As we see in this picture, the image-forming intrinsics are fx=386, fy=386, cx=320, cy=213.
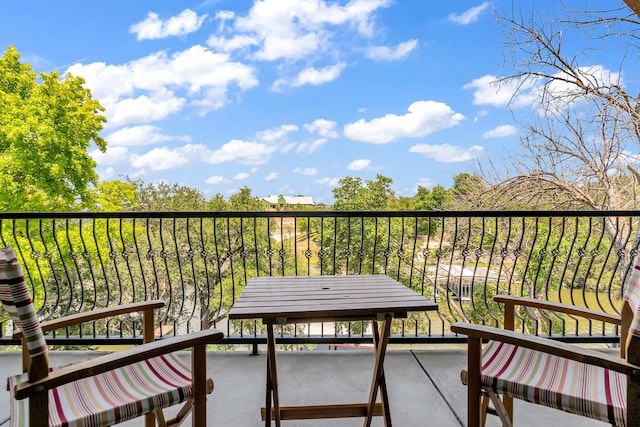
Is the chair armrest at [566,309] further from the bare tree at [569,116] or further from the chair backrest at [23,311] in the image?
the bare tree at [569,116]

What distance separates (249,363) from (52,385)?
185 cm

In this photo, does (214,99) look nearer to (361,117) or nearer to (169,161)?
(169,161)

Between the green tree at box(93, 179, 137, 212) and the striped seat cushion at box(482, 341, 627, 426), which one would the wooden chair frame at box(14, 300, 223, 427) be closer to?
the striped seat cushion at box(482, 341, 627, 426)

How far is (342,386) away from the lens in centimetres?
250

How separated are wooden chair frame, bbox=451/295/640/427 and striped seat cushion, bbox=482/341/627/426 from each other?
0.06m

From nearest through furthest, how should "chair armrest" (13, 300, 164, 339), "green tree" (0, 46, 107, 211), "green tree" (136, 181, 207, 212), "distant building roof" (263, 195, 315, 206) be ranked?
"chair armrest" (13, 300, 164, 339), "green tree" (0, 46, 107, 211), "green tree" (136, 181, 207, 212), "distant building roof" (263, 195, 315, 206)

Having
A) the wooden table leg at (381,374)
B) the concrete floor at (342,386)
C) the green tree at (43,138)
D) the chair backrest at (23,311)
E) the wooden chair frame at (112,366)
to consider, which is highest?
the green tree at (43,138)

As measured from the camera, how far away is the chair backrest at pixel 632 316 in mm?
1133

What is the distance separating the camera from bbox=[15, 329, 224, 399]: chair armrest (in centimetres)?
108

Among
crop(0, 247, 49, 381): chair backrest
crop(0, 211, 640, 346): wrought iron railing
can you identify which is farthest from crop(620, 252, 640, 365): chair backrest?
crop(0, 247, 49, 381): chair backrest

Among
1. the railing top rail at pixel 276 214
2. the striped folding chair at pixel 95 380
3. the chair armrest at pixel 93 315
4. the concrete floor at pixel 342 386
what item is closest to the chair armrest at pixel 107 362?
the striped folding chair at pixel 95 380

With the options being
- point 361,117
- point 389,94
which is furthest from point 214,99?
point 389,94

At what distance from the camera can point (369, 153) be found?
28.6 m

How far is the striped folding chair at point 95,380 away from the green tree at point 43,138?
13257mm
